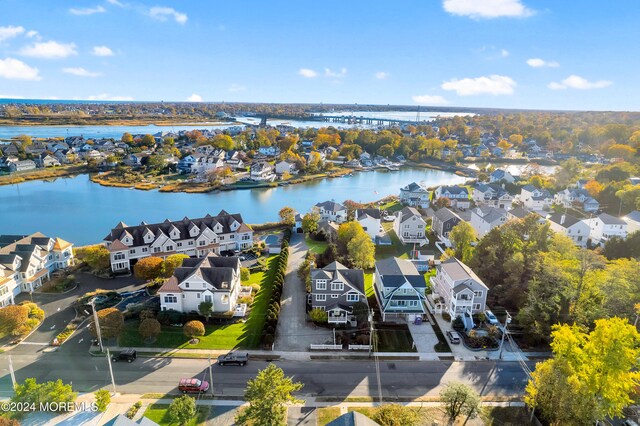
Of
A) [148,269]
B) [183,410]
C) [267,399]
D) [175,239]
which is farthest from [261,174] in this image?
[267,399]

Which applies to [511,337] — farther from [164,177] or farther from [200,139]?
→ [200,139]

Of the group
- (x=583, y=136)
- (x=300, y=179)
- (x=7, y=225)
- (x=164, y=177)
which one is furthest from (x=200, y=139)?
(x=583, y=136)

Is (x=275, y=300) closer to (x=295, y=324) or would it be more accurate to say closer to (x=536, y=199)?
(x=295, y=324)

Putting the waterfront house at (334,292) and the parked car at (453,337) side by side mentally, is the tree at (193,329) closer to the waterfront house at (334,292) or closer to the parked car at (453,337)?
the waterfront house at (334,292)

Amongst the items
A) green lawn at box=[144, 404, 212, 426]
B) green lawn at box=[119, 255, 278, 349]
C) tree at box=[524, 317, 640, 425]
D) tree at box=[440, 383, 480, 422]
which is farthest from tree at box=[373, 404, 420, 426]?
green lawn at box=[119, 255, 278, 349]

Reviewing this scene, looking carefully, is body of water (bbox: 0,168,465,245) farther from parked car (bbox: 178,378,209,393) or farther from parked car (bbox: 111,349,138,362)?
parked car (bbox: 178,378,209,393)
